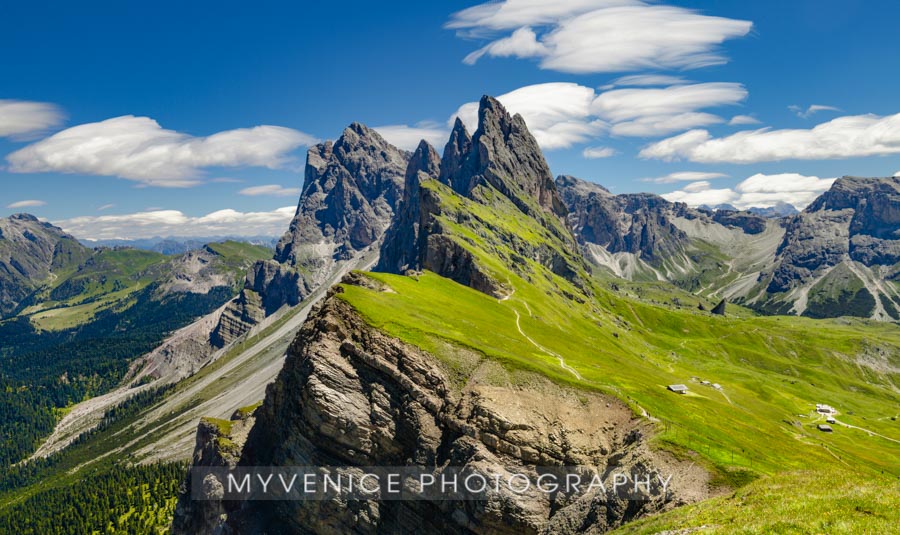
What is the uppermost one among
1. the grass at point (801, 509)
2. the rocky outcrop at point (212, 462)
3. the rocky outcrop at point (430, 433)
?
A: the grass at point (801, 509)

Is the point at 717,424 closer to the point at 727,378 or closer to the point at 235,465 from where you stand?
the point at 235,465

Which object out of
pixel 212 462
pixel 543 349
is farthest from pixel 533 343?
pixel 212 462

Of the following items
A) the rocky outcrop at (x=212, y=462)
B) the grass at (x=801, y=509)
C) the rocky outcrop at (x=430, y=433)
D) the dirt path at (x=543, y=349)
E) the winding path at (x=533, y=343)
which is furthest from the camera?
the rocky outcrop at (x=212, y=462)

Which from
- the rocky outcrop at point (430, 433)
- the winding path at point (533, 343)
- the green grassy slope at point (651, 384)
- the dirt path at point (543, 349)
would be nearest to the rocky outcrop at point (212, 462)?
the rocky outcrop at point (430, 433)

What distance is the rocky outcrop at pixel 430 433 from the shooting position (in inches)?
2260

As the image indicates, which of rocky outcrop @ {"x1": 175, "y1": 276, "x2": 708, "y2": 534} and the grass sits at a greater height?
the grass

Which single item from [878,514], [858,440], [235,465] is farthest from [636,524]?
[858,440]

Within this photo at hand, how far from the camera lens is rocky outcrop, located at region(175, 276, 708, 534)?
57406 millimetres

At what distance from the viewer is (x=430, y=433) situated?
65.8 meters

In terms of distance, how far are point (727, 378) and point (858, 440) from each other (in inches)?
2187

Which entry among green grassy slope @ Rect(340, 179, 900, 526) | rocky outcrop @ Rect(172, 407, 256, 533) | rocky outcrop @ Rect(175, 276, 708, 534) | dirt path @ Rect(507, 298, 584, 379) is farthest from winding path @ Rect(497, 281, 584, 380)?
rocky outcrop @ Rect(172, 407, 256, 533)

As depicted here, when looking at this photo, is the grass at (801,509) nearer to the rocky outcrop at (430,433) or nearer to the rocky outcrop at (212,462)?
the rocky outcrop at (430,433)

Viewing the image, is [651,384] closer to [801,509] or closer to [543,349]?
[543,349]

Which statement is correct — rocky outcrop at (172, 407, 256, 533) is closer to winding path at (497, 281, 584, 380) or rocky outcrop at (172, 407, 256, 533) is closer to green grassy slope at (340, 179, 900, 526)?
green grassy slope at (340, 179, 900, 526)
